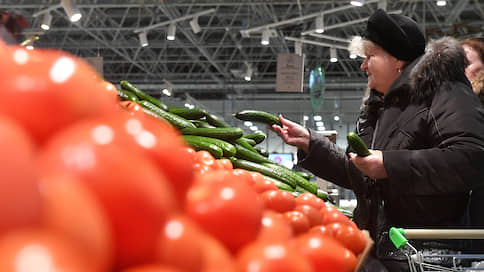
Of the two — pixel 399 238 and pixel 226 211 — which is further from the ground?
pixel 226 211

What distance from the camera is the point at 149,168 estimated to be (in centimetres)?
51

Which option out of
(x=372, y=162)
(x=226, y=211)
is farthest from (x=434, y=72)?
(x=226, y=211)

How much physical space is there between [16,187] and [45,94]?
150mm

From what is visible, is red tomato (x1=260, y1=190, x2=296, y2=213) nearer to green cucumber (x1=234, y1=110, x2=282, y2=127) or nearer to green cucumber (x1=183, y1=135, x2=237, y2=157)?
green cucumber (x1=183, y1=135, x2=237, y2=157)

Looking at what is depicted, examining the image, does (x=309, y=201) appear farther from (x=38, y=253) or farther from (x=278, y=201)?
(x=38, y=253)

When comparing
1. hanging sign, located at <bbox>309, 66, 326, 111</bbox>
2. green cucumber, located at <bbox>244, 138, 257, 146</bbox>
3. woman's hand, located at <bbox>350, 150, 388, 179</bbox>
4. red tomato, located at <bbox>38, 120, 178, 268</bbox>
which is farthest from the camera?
hanging sign, located at <bbox>309, 66, 326, 111</bbox>

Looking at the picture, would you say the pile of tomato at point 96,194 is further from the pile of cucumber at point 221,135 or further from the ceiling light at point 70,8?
the ceiling light at point 70,8

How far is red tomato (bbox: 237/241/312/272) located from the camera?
641mm

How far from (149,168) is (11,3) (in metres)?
15.4

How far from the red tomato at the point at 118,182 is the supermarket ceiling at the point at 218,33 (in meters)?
9.95

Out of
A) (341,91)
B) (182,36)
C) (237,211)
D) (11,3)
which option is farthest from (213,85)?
(237,211)

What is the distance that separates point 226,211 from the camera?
2.21 feet

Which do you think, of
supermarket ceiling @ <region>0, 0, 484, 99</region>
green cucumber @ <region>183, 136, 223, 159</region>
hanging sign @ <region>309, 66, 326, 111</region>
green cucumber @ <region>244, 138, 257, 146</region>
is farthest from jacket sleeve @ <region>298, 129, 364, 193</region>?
supermarket ceiling @ <region>0, 0, 484, 99</region>

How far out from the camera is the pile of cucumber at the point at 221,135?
2582 millimetres
